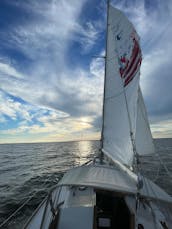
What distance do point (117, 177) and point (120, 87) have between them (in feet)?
11.3

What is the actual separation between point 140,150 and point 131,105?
1769 mm

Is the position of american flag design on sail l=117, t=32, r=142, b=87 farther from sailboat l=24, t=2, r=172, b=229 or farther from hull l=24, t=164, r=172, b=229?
hull l=24, t=164, r=172, b=229

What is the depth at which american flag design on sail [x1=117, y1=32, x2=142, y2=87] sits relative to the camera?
247 inches

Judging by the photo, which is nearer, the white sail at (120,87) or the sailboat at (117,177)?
the sailboat at (117,177)

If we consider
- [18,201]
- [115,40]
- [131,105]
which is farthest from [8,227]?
[115,40]

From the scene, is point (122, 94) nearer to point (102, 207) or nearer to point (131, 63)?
point (131, 63)

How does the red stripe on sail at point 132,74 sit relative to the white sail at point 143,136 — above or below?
above

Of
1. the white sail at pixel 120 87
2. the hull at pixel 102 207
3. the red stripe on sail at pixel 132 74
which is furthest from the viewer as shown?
the red stripe on sail at pixel 132 74

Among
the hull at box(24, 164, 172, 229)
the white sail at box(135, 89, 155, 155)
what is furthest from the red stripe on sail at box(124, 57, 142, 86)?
the hull at box(24, 164, 172, 229)

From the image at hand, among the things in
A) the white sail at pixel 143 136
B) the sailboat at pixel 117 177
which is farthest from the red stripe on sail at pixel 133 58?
the white sail at pixel 143 136

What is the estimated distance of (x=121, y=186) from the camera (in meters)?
3.57

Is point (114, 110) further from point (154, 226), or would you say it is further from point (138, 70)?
point (154, 226)

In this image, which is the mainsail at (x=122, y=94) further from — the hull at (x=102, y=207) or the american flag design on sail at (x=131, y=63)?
the hull at (x=102, y=207)

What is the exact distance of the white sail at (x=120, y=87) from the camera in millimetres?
5822
